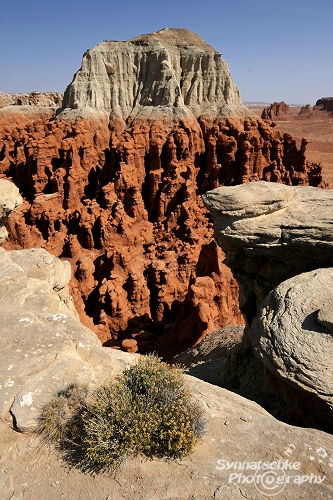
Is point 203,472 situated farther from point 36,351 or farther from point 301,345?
point 36,351

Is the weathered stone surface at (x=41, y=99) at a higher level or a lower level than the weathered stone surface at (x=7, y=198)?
higher

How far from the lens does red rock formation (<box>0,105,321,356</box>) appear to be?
20359 mm

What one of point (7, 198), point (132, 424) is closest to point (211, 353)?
point (7, 198)

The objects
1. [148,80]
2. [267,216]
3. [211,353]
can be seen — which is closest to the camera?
[267,216]

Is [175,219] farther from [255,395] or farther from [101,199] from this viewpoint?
[255,395]

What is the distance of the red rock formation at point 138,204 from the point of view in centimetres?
2036

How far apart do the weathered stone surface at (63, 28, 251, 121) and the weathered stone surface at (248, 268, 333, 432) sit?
85.4ft

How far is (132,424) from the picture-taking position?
528cm

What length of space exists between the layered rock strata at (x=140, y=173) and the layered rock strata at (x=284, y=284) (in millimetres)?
7421

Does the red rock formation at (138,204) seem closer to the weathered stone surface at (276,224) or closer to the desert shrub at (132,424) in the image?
the weathered stone surface at (276,224)

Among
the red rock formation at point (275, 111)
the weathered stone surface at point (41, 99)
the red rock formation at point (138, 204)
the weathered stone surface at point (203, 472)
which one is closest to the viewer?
the weathered stone surface at point (203, 472)

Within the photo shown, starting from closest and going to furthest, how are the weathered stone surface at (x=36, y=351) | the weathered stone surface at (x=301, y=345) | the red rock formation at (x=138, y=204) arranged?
the weathered stone surface at (x=36, y=351) → the weathered stone surface at (x=301, y=345) → the red rock formation at (x=138, y=204)

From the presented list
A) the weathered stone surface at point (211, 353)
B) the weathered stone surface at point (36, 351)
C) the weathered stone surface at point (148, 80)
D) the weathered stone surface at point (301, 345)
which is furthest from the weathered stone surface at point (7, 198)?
the weathered stone surface at point (148, 80)

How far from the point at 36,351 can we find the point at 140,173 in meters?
23.5
